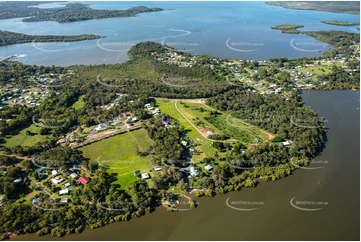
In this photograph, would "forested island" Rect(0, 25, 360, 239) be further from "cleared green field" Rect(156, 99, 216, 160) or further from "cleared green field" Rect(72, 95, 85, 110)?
"cleared green field" Rect(72, 95, 85, 110)

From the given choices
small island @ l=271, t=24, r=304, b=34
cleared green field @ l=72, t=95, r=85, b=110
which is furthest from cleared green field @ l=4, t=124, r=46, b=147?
small island @ l=271, t=24, r=304, b=34

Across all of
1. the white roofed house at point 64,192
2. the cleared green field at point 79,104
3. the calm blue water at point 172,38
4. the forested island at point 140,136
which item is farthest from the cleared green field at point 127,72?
the white roofed house at point 64,192

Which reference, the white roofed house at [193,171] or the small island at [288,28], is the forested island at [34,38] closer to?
the small island at [288,28]

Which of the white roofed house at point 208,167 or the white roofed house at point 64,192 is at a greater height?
the white roofed house at point 208,167

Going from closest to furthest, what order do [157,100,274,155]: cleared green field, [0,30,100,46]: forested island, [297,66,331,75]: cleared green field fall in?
[157,100,274,155]: cleared green field < [297,66,331,75]: cleared green field < [0,30,100,46]: forested island

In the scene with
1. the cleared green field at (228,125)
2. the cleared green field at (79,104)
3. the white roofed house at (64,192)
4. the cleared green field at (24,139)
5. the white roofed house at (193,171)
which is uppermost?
the cleared green field at (79,104)

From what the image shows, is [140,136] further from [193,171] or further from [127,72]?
[127,72]
